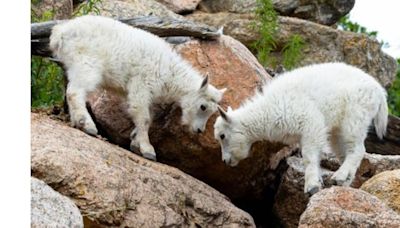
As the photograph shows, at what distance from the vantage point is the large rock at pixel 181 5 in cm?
1388

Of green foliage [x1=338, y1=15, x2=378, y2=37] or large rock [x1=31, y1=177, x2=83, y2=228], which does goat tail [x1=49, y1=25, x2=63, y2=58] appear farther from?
green foliage [x1=338, y1=15, x2=378, y2=37]

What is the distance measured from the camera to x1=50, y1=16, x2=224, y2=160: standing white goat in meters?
8.28

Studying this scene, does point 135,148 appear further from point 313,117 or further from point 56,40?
point 313,117

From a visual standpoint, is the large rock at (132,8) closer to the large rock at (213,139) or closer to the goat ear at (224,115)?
the large rock at (213,139)

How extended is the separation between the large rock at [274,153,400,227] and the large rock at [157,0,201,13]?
18.0 ft

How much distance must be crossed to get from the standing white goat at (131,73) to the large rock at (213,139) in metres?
0.22

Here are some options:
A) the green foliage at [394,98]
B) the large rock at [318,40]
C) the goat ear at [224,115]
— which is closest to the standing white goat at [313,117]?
the goat ear at [224,115]

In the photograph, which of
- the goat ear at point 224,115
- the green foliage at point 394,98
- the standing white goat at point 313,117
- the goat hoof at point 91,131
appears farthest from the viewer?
the green foliage at point 394,98

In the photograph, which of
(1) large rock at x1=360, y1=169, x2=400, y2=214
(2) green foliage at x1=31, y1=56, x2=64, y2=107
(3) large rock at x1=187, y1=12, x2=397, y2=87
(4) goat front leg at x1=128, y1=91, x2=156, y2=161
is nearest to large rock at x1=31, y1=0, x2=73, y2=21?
(2) green foliage at x1=31, y1=56, x2=64, y2=107

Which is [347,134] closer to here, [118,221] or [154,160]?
[154,160]

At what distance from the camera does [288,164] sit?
8945 millimetres

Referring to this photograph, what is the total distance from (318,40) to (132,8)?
352cm

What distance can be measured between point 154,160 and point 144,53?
4.12ft

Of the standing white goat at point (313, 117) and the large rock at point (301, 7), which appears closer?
the standing white goat at point (313, 117)
